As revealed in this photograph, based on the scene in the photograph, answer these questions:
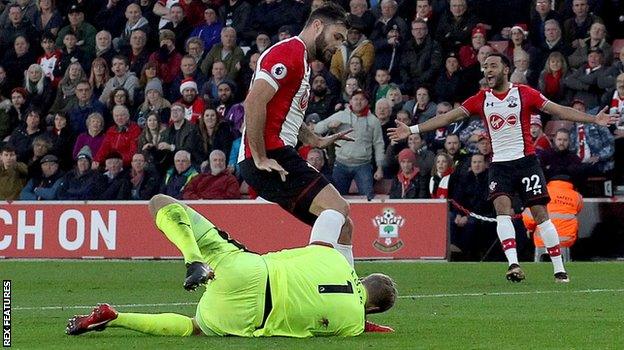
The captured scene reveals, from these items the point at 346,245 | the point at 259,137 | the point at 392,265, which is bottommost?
the point at 392,265

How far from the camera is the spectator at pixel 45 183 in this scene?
23.9 m

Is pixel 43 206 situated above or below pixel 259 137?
below

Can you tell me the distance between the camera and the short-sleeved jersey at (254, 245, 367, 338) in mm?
9062

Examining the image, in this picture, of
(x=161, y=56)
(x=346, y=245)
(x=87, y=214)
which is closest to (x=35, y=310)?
(x=346, y=245)

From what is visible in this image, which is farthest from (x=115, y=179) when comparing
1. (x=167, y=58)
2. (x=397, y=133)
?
(x=397, y=133)

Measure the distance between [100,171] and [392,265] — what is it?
638 cm

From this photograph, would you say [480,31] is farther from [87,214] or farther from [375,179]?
[87,214]

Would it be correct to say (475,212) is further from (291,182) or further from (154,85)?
(291,182)

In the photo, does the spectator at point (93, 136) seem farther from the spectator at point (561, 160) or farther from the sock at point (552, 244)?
the sock at point (552, 244)

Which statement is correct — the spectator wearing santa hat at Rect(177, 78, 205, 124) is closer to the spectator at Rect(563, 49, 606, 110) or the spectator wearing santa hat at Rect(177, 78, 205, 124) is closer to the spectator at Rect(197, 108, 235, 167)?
the spectator at Rect(197, 108, 235, 167)

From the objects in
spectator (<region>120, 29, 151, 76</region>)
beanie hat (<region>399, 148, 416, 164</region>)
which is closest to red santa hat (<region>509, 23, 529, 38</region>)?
beanie hat (<region>399, 148, 416, 164</region>)

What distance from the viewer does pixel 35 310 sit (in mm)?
12516

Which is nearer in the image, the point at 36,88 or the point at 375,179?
the point at 375,179

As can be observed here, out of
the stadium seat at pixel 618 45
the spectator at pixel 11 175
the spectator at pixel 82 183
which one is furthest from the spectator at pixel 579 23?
the spectator at pixel 11 175
